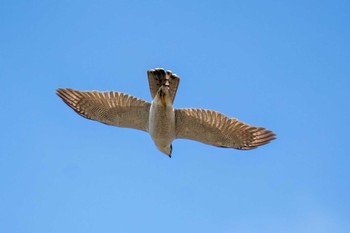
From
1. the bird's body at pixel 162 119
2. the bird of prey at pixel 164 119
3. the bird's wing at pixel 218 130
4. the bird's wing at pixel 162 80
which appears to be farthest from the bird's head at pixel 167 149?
the bird's wing at pixel 162 80

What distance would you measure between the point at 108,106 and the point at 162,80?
1.63 meters

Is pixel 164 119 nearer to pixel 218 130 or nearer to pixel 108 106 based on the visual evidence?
pixel 218 130

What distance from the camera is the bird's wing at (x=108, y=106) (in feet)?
48.5

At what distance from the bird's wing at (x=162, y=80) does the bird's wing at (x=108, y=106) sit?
0.71m

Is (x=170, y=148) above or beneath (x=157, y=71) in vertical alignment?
beneath

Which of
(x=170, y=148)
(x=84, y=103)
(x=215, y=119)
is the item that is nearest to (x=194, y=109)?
(x=215, y=119)

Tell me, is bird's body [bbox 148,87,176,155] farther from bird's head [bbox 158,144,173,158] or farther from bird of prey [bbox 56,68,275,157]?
bird's head [bbox 158,144,173,158]

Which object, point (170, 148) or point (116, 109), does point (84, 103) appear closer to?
point (116, 109)

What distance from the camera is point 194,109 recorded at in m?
14.5

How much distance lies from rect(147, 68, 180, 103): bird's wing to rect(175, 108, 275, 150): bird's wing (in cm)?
71

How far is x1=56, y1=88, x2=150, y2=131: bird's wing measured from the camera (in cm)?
1479

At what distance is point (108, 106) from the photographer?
14938mm

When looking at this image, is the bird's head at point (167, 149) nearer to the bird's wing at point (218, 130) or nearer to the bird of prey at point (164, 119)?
the bird of prey at point (164, 119)

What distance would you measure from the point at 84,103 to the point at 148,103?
152 cm
